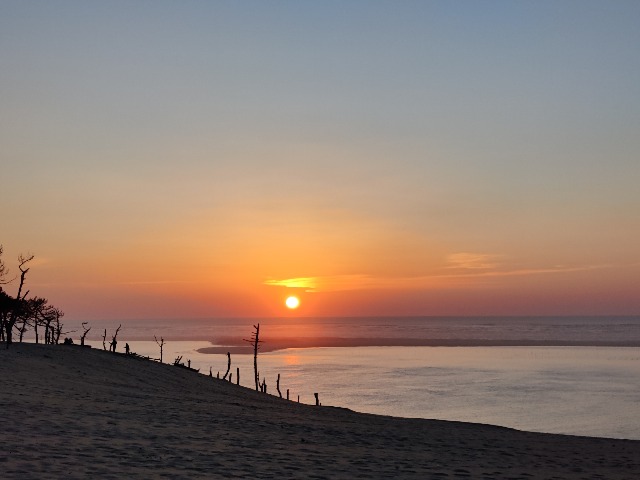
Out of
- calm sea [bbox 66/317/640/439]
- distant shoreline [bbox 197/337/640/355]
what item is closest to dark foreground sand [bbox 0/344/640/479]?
calm sea [bbox 66/317/640/439]

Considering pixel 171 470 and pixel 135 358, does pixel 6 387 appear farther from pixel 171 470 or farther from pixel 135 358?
pixel 135 358

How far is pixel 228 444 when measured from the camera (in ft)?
63.1

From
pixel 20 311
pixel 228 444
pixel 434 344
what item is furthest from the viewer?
pixel 434 344

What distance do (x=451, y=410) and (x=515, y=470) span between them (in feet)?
99.2

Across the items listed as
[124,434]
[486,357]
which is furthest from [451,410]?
[486,357]

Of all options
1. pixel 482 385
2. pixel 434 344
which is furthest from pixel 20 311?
pixel 434 344

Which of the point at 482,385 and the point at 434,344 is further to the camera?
the point at 434,344

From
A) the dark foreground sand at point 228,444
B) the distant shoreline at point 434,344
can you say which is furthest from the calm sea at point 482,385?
the distant shoreline at point 434,344

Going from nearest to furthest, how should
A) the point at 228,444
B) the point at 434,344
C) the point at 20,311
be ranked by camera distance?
the point at 228,444, the point at 20,311, the point at 434,344

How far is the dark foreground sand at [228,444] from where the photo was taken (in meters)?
15.2

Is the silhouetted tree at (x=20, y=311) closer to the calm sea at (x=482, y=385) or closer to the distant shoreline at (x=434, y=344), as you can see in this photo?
the calm sea at (x=482, y=385)

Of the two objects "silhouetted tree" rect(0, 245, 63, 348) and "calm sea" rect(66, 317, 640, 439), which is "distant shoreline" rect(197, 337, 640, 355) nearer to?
"calm sea" rect(66, 317, 640, 439)

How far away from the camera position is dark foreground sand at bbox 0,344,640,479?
1518 cm

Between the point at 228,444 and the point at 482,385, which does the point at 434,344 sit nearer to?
the point at 482,385
